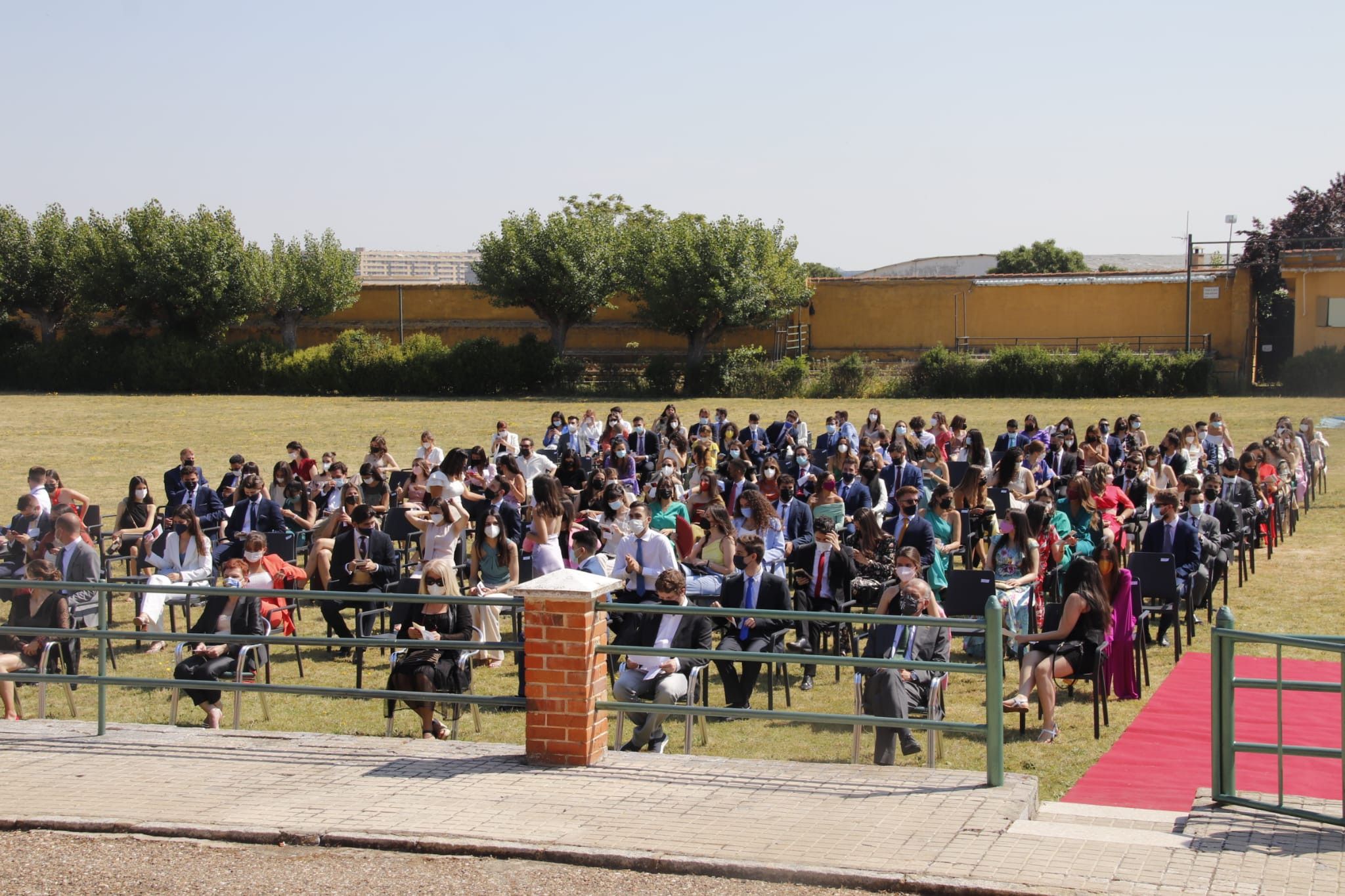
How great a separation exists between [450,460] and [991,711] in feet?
28.3

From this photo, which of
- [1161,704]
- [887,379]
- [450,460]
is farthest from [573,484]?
[887,379]

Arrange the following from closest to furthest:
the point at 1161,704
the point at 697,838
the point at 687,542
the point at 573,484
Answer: the point at 697,838 → the point at 1161,704 → the point at 687,542 → the point at 573,484

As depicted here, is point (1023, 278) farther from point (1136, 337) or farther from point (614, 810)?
point (614, 810)

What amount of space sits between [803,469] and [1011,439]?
3.74 meters

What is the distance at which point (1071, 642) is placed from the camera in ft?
29.7

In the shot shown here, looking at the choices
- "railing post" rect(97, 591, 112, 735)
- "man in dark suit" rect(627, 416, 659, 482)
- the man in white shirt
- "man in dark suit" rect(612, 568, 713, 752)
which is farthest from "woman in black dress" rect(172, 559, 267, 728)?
"man in dark suit" rect(627, 416, 659, 482)

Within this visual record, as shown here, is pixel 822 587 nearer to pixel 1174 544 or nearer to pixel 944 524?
pixel 944 524

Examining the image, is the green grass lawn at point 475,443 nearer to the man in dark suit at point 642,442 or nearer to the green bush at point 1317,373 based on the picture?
the green bush at point 1317,373

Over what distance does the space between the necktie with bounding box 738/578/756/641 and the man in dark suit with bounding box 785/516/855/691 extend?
41.9 inches

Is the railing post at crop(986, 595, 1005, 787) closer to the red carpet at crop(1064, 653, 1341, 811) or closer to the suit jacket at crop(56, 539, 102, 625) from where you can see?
the red carpet at crop(1064, 653, 1341, 811)

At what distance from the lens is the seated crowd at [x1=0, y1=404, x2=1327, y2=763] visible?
29.5 ft

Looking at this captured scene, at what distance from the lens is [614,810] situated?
6441mm

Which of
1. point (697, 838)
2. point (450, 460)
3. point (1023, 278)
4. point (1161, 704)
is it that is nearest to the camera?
point (697, 838)

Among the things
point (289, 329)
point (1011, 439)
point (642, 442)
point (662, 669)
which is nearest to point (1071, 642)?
point (662, 669)
